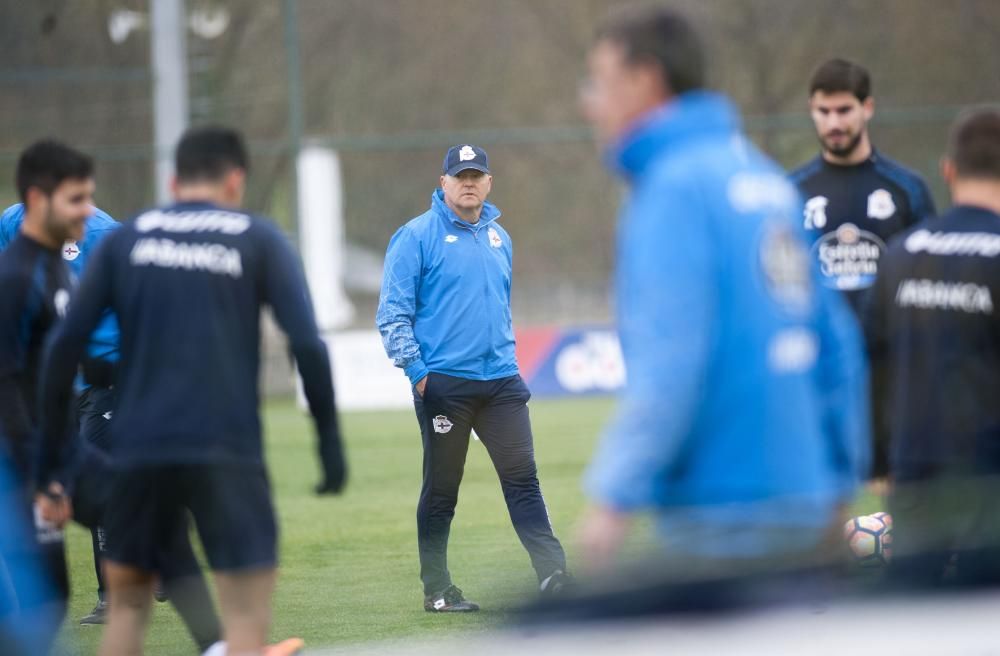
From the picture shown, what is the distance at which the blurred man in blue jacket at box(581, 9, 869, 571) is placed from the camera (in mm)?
3471

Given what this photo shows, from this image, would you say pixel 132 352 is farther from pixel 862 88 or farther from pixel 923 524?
pixel 862 88

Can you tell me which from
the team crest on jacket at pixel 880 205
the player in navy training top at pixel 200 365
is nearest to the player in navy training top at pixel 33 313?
the player in navy training top at pixel 200 365

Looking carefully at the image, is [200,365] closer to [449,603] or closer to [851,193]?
[449,603]

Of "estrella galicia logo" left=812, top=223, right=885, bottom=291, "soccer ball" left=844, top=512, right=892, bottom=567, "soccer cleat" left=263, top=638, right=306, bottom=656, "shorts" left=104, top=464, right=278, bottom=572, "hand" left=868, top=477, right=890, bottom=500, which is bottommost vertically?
"soccer cleat" left=263, top=638, right=306, bottom=656

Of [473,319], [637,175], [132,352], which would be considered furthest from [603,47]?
[473,319]

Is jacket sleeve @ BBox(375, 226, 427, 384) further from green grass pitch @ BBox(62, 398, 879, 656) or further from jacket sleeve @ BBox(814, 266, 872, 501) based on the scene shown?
jacket sleeve @ BBox(814, 266, 872, 501)

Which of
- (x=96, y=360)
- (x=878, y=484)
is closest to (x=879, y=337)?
(x=878, y=484)

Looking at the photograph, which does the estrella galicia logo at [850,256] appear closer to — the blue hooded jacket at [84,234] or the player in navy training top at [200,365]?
the player in navy training top at [200,365]

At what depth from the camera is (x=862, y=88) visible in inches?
279

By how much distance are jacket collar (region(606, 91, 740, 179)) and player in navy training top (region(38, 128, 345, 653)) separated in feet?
5.42

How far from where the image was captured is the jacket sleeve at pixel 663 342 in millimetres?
3453

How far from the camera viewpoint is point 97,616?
7797 millimetres

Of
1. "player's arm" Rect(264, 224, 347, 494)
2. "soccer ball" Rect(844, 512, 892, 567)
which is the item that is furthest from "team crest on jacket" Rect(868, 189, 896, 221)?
"player's arm" Rect(264, 224, 347, 494)

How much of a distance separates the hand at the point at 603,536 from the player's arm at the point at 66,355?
6.98 ft
